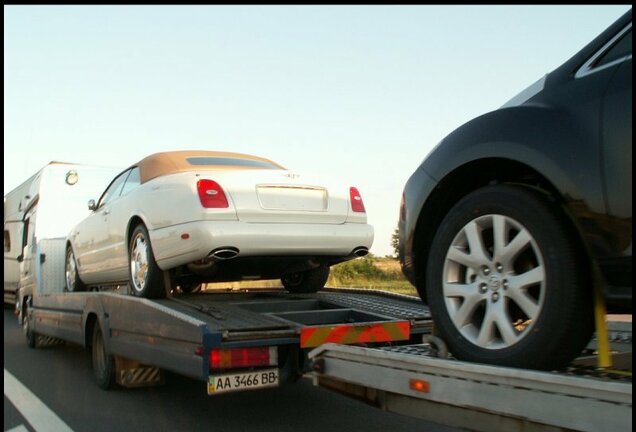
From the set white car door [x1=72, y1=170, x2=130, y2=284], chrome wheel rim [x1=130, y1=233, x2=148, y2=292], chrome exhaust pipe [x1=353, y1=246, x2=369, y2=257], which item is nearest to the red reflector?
chrome exhaust pipe [x1=353, y1=246, x2=369, y2=257]

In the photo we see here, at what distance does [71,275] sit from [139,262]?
3.35 metres

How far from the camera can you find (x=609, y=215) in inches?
99.7

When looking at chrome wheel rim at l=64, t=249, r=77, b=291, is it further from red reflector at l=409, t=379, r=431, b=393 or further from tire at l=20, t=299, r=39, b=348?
red reflector at l=409, t=379, r=431, b=393

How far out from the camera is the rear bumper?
5.22 m

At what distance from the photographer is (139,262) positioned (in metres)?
6.19

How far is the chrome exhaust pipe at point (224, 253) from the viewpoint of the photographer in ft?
17.2

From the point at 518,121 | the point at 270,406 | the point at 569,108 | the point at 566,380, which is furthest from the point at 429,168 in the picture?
the point at 270,406

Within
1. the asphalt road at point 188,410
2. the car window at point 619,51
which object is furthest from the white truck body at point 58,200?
the car window at point 619,51

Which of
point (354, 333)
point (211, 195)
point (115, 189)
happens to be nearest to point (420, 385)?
point (354, 333)

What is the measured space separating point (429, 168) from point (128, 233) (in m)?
3.97

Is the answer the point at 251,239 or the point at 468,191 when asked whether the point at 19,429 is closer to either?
the point at 251,239

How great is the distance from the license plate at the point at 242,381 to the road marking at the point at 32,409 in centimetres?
145

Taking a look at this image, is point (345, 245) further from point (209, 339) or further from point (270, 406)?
point (209, 339)

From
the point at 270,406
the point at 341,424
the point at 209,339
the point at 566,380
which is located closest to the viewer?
the point at 566,380
